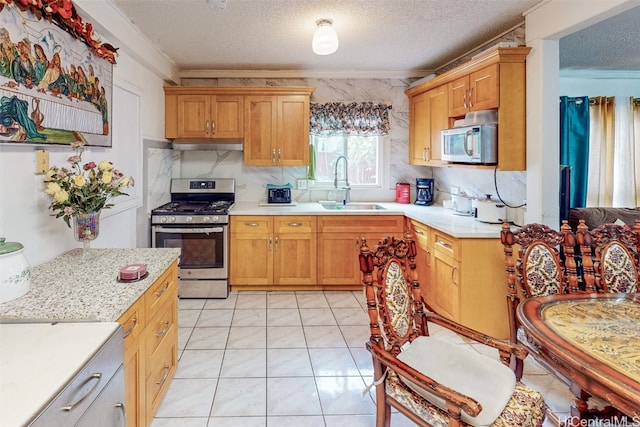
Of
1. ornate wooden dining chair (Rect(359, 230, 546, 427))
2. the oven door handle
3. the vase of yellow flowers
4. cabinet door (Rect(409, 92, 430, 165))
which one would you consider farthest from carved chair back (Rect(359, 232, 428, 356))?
cabinet door (Rect(409, 92, 430, 165))

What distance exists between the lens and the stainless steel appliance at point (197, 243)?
12.7 feet

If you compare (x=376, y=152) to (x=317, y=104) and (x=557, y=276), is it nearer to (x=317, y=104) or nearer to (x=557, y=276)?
(x=317, y=104)

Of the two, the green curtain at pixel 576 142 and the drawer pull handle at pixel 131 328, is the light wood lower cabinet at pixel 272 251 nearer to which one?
the drawer pull handle at pixel 131 328

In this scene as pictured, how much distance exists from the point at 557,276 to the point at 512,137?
46.1 inches

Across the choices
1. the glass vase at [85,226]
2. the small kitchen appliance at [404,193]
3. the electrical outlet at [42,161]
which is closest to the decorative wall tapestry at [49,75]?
the electrical outlet at [42,161]

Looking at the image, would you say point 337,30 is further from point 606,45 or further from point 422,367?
point 422,367

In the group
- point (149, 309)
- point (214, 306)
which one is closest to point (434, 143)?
point (214, 306)

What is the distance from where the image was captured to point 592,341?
1.41m

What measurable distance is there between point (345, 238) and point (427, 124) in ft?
4.80

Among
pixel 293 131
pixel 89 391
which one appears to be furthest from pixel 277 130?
pixel 89 391

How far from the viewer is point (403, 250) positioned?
1883 mm

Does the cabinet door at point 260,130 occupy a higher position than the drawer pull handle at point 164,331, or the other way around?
the cabinet door at point 260,130

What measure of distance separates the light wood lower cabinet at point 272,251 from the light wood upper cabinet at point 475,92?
5.80 feet

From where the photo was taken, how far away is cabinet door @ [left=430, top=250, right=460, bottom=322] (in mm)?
3039
